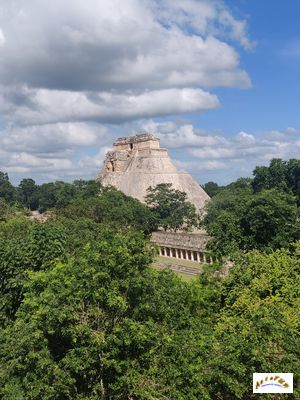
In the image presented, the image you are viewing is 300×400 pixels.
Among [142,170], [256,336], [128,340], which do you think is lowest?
[256,336]

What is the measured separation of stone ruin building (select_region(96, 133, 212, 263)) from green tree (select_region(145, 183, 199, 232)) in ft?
24.4

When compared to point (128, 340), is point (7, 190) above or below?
above

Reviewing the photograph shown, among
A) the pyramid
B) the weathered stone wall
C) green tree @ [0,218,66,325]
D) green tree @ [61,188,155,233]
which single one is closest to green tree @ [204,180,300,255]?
green tree @ [0,218,66,325]

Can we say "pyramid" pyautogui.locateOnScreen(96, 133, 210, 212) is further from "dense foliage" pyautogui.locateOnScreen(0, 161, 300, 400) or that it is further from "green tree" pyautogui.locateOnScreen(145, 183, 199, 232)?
"dense foliage" pyautogui.locateOnScreen(0, 161, 300, 400)

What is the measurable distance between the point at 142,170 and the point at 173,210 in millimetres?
Answer: 14300

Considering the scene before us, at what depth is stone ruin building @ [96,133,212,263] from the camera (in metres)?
60.4

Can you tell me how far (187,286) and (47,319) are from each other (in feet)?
19.0

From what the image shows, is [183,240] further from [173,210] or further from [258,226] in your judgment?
[258,226]

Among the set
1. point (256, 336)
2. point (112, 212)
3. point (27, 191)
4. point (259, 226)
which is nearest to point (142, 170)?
point (112, 212)

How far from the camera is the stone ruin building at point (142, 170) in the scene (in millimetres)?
60375

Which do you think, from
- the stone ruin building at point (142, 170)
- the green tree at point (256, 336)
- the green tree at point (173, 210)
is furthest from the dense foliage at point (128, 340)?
the stone ruin building at point (142, 170)

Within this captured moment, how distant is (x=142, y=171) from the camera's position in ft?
201

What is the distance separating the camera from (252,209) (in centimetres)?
2283

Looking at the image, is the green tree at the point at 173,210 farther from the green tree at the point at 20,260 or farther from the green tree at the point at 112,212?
the green tree at the point at 20,260
